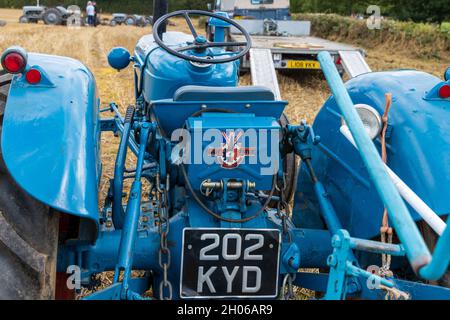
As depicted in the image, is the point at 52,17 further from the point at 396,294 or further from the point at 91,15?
the point at 396,294

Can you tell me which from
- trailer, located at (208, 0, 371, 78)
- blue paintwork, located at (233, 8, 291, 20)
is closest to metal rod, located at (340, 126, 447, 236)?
trailer, located at (208, 0, 371, 78)

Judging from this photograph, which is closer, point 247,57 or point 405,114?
point 405,114

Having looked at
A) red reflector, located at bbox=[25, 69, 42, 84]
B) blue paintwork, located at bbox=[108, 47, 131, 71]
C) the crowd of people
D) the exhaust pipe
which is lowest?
the crowd of people

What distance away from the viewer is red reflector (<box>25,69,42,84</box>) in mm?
2072

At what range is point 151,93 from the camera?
320cm

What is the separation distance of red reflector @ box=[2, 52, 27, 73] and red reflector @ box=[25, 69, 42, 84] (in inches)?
1.4

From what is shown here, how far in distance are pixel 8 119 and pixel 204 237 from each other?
790 mm

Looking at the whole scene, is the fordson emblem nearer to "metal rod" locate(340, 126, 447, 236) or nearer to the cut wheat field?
"metal rod" locate(340, 126, 447, 236)

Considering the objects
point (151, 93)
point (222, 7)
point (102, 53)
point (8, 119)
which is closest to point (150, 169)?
point (151, 93)

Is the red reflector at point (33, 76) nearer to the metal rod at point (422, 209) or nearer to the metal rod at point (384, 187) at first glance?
the metal rod at point (384, 187)

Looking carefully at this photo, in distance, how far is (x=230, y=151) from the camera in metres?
2.12

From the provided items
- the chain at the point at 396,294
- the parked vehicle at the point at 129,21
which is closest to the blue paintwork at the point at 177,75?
the chain at the point at 396,294

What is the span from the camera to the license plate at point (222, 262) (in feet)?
6.88
